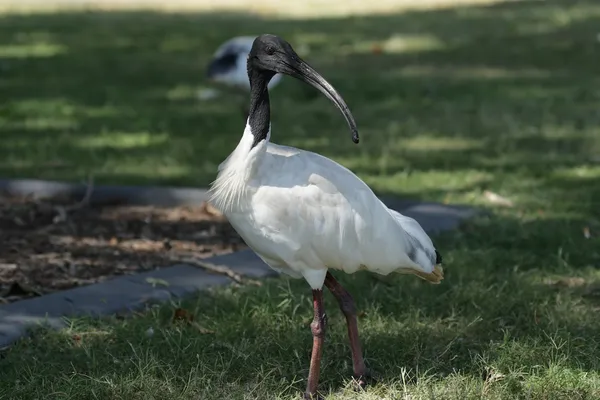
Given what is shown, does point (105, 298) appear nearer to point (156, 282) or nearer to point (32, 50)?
point (156, 282)

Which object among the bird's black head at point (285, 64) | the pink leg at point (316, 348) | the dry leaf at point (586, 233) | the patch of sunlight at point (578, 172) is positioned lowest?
the patch of sunlight at point (578, 172)

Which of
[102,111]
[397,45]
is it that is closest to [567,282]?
[102,111]

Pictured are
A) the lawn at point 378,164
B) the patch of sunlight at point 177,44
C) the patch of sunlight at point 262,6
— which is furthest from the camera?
the patch of sunlight at point 262,6

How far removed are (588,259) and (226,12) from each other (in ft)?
42.0

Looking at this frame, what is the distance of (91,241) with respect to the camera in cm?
617

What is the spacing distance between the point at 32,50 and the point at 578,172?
7.40 meters

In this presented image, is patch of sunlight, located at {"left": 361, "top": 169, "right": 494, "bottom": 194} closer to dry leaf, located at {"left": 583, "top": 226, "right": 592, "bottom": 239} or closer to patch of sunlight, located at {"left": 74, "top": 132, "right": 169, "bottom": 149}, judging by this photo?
dry leaf, located at {"left": 583, "top": 226, "right": 592, "bottom": 239}

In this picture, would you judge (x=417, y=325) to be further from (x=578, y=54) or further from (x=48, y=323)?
(x=578, y=54)

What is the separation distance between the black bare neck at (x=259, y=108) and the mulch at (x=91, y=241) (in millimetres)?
1623

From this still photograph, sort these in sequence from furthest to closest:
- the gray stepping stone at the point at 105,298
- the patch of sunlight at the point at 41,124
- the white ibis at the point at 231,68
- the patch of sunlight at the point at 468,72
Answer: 1. the patch of sunlight at the point at 468,72
2. the patch of sunlight at the point at 41,124
3. the white ibis at the point at 231,68
4. the gray stepping stone at the point at 105,298

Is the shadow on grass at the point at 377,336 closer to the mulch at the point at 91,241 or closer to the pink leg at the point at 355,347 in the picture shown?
the pink leg at the point at 355,347

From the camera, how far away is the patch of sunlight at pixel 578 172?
7684 millimetres

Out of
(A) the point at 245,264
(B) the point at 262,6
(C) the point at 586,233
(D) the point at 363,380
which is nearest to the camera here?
(D) the point at 363,380

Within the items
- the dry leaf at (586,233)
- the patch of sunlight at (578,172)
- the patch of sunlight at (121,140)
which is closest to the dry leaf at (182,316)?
the dry leaf at (586,233)
